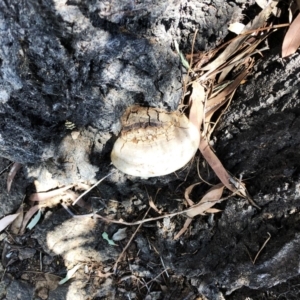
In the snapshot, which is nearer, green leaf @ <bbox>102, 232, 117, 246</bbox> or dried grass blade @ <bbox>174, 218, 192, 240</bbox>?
dried grass blade @ <bbox>174, 218, 192, 240</bbox>

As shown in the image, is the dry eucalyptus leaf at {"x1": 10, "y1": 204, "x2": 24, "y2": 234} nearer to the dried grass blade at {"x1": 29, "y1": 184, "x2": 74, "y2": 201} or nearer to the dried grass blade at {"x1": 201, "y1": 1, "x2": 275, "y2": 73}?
the dried grass blade at {"x1": 29, "y1": 184, "x2": 74, "y2": 201}

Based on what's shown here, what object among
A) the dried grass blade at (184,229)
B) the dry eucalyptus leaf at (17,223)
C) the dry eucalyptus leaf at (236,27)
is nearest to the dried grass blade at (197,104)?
the dry eucalyptus leaf at (236,27)

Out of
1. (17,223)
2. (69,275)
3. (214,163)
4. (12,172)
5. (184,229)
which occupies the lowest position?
(69,275)

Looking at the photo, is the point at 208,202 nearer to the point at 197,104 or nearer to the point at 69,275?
the point at 197,104

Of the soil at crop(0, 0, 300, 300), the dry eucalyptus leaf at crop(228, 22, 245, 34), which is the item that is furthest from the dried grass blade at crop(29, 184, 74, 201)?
the dry eucalyptus leaf at crop(228, 22, 245, 34)

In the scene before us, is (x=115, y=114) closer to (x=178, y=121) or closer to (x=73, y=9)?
(x=178, y=121)

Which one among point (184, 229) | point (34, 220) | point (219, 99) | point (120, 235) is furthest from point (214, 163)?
point (34, 220)

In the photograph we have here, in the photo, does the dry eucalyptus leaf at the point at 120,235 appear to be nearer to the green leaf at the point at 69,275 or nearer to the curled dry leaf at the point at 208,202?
the green leaf at the point at 69,275
